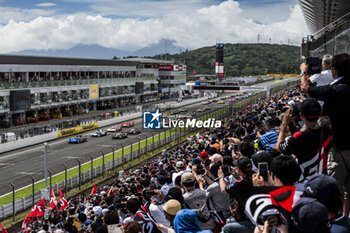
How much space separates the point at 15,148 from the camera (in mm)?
37969

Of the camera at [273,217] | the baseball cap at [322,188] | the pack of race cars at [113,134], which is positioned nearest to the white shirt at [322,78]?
the baseball cap at [322,188]

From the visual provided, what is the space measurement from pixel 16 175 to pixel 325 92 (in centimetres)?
2714

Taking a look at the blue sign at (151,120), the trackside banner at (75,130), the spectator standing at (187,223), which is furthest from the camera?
the blue sign at (151,120)

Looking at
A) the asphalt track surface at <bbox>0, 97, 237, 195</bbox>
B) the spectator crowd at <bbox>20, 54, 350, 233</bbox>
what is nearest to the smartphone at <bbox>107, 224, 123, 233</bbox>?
the spectator crowd at <bbox>20, 54, 350, 233</bbox>

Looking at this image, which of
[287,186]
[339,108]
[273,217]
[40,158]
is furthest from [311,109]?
[40,158]

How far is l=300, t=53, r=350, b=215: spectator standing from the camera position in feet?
14.6

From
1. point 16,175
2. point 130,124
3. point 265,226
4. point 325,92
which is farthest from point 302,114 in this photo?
point 130,124

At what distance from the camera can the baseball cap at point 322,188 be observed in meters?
3.11

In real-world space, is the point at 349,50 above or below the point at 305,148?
above

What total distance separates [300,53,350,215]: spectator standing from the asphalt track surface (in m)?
20.2

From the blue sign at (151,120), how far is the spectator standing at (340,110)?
43.5 metres

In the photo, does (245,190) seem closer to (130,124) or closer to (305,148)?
(305,148)

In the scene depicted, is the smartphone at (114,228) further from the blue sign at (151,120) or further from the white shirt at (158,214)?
the blue sign at (151,120)

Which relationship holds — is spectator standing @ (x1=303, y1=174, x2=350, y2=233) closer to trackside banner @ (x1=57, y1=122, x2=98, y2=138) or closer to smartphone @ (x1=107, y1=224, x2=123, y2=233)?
smartphone @ (x1=107, y1=224, x2=123, y2=233)
